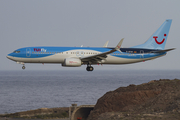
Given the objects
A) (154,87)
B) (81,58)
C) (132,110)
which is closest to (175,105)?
(132,110)

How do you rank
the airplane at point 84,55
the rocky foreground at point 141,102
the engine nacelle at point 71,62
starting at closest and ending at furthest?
the rocky foreground at point 141,102
the engine nacelle at point 71,62
the airplane at point 84,55

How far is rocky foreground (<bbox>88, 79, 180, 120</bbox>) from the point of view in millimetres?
28344

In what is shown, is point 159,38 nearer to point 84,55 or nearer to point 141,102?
point 84,55

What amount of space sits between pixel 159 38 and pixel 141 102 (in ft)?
100

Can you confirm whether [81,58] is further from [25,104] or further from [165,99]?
[25,104]

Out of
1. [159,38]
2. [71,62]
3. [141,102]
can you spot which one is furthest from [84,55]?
[141,102]

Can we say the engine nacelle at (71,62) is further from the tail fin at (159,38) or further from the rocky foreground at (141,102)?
the tail fin at (159,38)

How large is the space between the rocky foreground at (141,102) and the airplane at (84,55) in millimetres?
13253

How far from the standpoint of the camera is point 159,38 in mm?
60906

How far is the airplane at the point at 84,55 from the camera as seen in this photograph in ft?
164

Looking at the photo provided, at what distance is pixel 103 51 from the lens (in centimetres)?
5262

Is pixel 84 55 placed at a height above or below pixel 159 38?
below

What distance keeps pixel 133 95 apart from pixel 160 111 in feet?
19.6

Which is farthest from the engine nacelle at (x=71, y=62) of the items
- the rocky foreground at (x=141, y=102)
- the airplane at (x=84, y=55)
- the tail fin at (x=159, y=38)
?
the tail fin at (x=159, y=38)
